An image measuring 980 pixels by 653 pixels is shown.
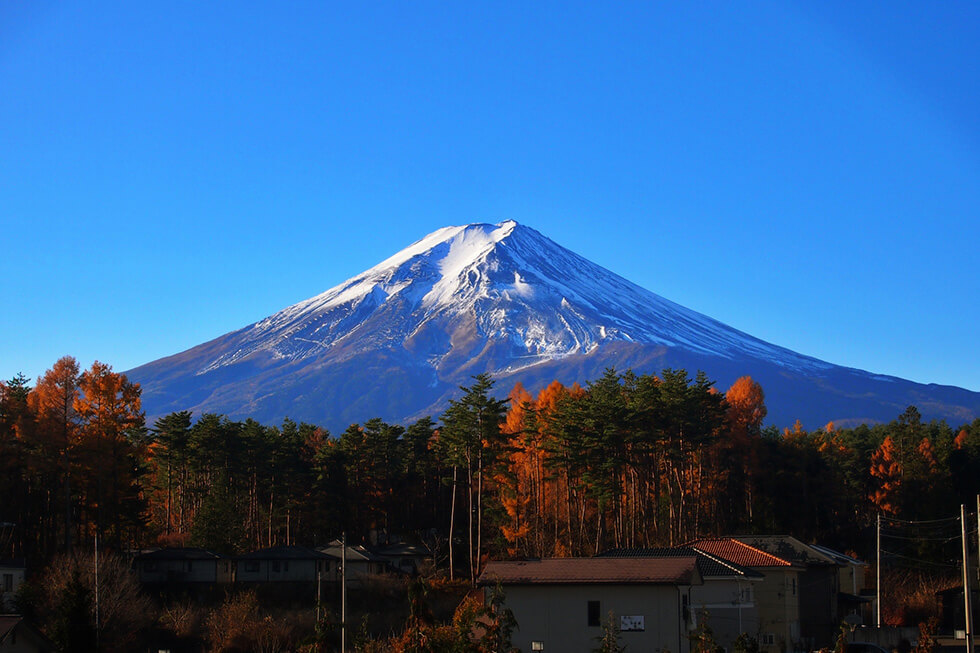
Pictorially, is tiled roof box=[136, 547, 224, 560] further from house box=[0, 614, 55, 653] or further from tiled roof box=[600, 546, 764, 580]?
tiled roof box=[600, 546, 764, 580]

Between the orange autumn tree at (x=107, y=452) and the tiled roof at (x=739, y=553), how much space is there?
90.5 feet

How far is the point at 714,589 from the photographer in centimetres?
3906

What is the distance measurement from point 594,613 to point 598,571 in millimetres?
1275

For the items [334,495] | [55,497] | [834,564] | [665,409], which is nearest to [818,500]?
[665,409]

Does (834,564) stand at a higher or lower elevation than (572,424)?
lower

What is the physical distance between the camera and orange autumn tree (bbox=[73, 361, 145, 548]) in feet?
170

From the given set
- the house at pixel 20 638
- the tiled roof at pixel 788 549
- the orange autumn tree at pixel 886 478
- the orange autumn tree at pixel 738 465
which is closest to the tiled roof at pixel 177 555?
the house at pixel 20 638

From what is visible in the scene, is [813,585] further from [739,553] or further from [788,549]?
[739,553]

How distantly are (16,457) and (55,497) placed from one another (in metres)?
3.81

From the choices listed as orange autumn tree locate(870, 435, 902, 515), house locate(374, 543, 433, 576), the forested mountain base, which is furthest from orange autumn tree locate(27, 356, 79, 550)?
orange autumn tree locate(870, 435, 902, 515)

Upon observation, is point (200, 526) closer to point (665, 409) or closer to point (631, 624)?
point (665, 409)

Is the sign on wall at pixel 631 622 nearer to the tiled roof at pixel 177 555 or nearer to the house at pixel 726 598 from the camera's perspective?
the house at pixel 726 598

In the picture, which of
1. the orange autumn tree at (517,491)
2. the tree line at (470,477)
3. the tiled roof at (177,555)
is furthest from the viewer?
the orange autumn tree at (517,491)

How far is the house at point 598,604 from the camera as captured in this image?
32.4m
